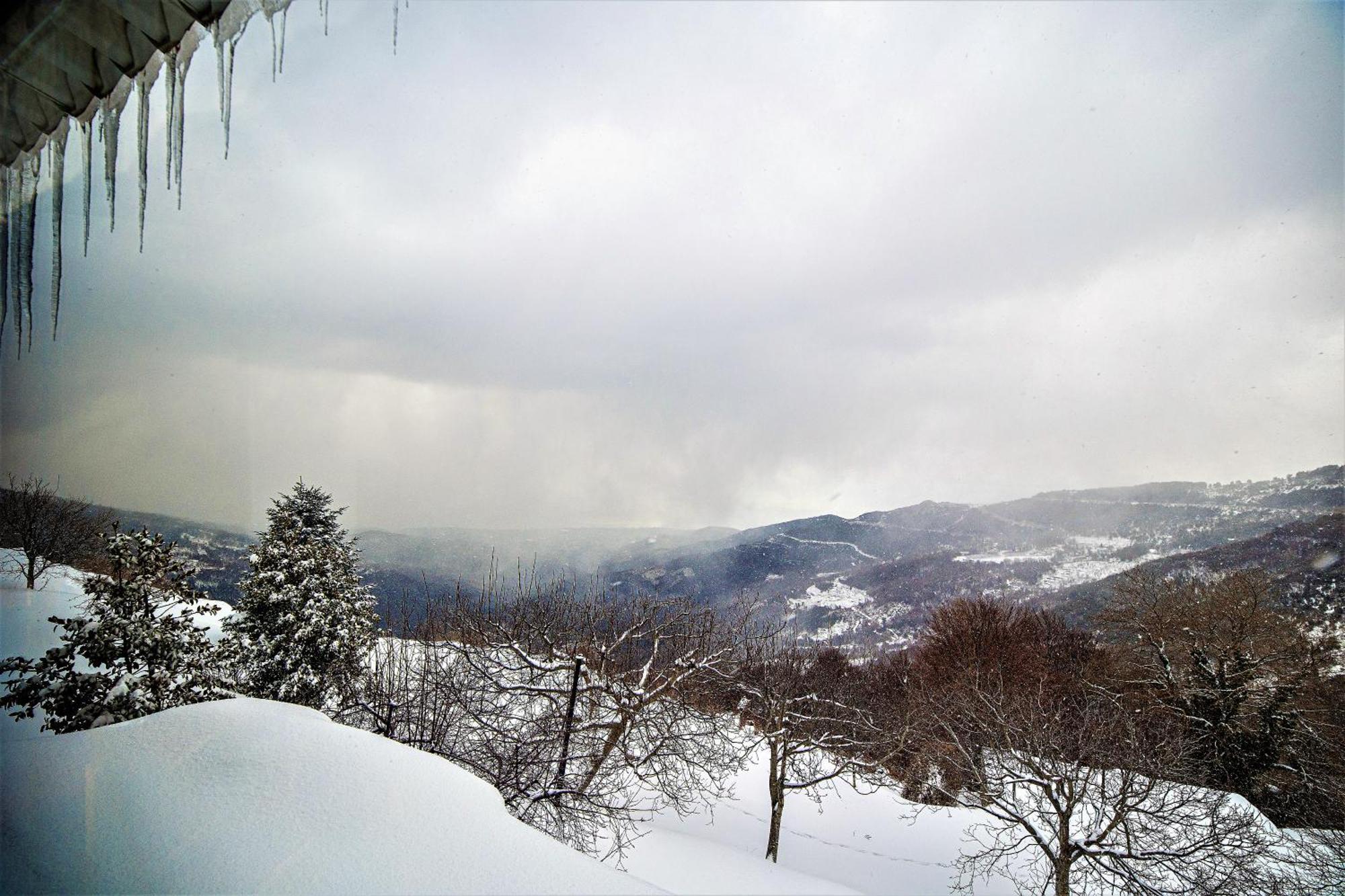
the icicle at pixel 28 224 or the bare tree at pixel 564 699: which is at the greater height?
the icicle at pixel 28 224

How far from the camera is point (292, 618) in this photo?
1542 centimetres

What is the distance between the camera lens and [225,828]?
2.04m

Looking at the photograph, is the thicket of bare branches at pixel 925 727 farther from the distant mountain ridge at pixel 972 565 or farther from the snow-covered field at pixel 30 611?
the distant mountain ridge at pixel 972 565

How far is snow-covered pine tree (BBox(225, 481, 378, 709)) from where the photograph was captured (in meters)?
15.1

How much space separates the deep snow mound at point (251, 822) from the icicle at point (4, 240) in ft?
5.82

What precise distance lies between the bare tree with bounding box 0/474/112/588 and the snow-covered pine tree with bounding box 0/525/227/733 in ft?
2.09

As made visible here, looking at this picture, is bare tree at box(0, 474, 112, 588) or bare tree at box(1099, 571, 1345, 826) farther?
bare tree at box(1099, 571, 1345, 826)

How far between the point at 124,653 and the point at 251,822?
6.15 m

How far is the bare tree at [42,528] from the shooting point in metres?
3.91

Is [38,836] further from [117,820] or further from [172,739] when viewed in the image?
[172,739]

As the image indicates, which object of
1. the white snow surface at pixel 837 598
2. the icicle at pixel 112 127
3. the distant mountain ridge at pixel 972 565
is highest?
the icicle at pixel 112 127

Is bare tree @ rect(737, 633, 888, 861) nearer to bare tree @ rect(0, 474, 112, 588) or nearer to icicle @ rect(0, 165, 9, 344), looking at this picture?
bare tree @ rect(0, 474, 112, 588)

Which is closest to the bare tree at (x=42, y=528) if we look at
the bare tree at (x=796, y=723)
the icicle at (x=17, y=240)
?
the icicle at (x=17, y=240)

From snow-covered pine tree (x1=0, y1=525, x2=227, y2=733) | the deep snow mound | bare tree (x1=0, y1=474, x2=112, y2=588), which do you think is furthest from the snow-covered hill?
snow-covered pine tree (x1=0, y1=525, x2=227, y2=733)
